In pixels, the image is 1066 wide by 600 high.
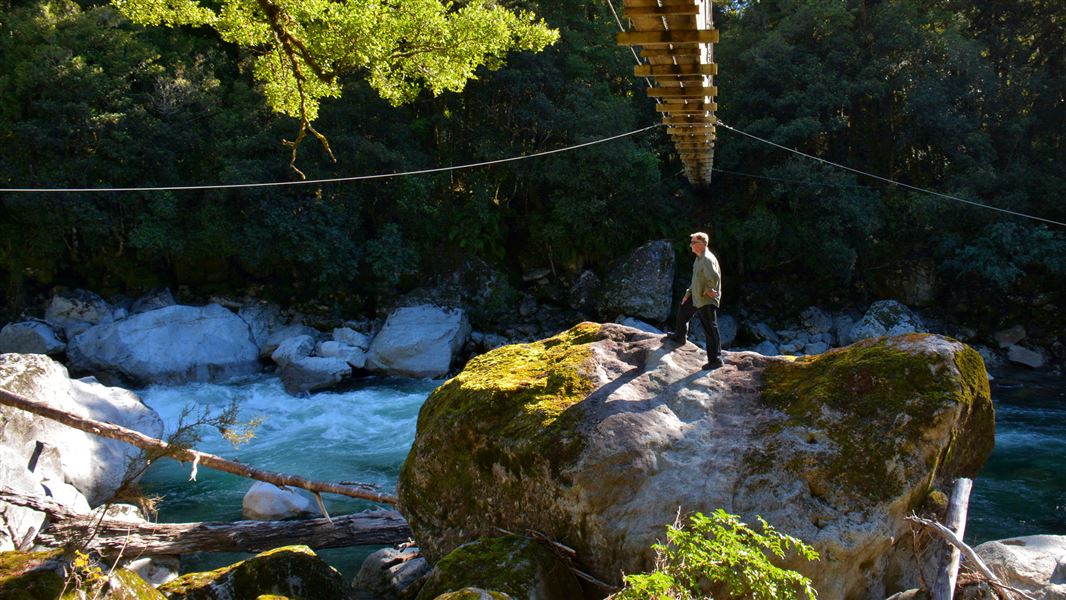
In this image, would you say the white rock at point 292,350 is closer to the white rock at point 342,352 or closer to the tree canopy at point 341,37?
the white rock at point 342,352

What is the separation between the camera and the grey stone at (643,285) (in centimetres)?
1477

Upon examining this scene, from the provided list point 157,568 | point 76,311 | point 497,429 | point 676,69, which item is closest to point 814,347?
point 676,69

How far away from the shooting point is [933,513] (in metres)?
4.23

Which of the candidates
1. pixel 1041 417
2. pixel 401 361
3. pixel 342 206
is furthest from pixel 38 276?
pixel 1041 417

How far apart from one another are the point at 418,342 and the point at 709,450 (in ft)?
30.9

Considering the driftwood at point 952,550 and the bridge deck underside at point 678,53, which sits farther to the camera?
the bridge deck underside at point 678,53

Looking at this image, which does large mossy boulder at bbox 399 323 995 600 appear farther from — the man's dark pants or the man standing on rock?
the man standing on rock

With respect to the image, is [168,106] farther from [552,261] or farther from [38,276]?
[552,261]

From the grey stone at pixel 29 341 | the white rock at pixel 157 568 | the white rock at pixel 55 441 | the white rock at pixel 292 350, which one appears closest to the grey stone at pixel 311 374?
the white rock at pixel 292 350

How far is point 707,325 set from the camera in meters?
5.11

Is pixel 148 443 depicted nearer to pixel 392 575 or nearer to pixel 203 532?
pixel 203 532

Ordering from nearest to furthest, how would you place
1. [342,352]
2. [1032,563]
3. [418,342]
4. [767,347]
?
[1032,563] → [342,352] → [418,342] → [767,347]

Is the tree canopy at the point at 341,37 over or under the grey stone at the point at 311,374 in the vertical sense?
over

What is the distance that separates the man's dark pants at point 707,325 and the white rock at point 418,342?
8.23 metres
